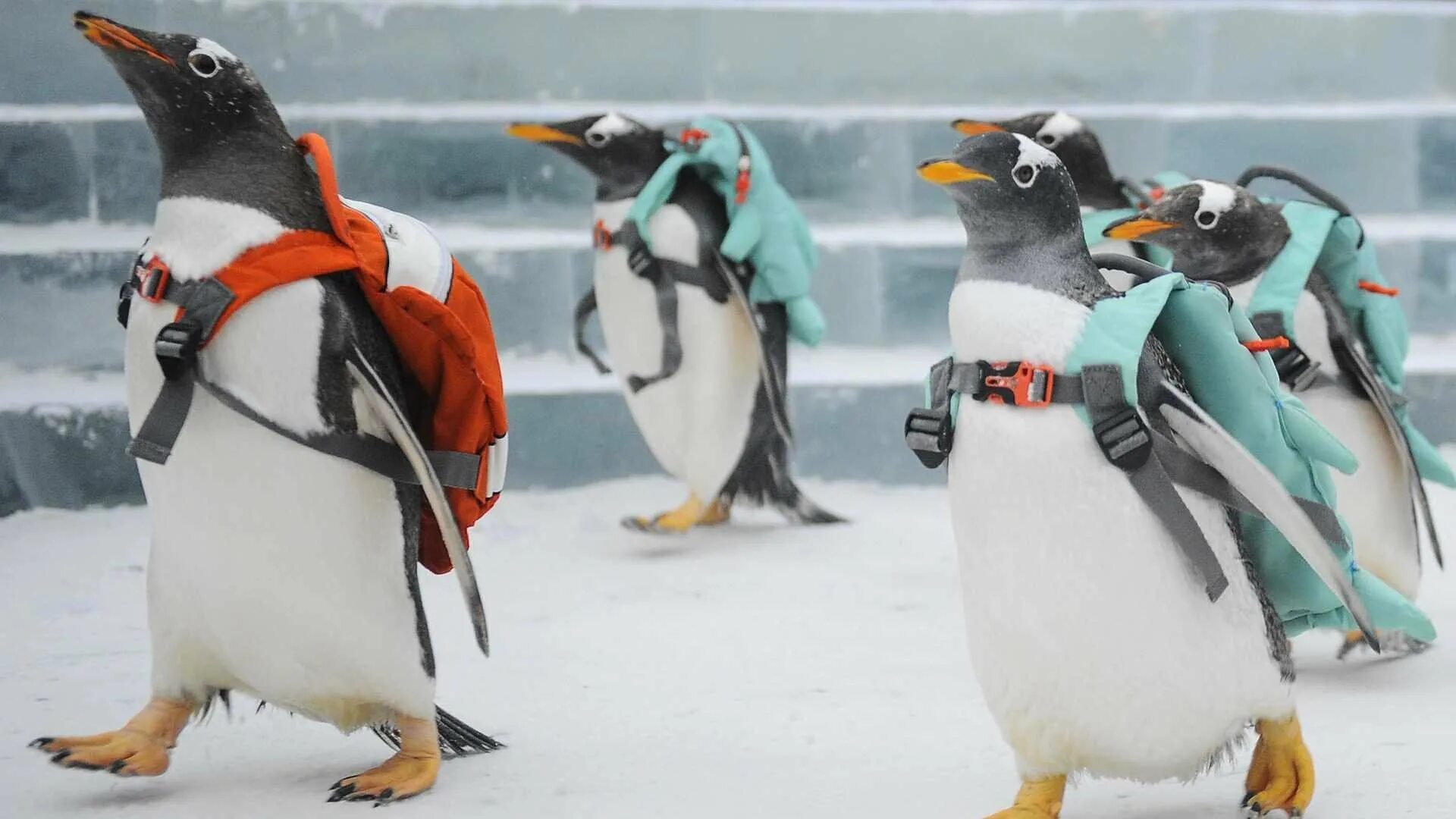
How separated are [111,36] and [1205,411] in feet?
3.56

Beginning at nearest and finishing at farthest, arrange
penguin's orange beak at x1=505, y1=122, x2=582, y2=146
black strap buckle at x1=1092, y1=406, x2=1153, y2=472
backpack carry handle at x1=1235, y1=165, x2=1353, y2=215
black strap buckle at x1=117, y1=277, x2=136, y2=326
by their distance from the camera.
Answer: black strap buckle at x1=1092, y1=406, x2=1153, y2=472 → black strap buckle at x1=117, y1=277, x2=136, y2=326 → backpack carry handle at x1=1235, y1=165, x2=1353, y2=215 → penguin's orange beak at x1=505, y1=122, x2=582, y2=146

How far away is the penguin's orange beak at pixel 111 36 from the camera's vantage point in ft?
5.15

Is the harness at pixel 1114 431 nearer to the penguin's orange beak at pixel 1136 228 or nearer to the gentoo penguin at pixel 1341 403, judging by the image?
the penguin's orange beak at pixel 1136 228

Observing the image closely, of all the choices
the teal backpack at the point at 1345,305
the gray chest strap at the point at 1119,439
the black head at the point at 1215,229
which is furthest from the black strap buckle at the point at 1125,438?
the teal backpack at the point at 1345,305

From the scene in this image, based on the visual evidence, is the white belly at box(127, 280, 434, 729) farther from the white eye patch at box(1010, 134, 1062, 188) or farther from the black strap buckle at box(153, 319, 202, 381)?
the white eye patch at box(1010, 134, 1062, 188)

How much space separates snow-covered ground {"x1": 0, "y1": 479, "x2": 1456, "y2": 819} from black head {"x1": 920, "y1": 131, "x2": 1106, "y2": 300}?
0.56 metres

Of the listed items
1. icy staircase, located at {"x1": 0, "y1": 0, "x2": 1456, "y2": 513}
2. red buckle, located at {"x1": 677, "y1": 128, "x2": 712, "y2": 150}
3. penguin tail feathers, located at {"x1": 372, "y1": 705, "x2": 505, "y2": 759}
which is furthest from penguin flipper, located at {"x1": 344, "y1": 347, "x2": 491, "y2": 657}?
icy staircase, located at {"x1": 0, "y1": 0, "x2": 1456, "y2": 513}

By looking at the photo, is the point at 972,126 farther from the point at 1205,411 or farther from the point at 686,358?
the point at 1205,411

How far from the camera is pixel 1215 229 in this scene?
6.35 feet

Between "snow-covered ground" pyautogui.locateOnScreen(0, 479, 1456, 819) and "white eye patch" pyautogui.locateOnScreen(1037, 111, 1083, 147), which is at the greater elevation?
"white eye patch" pyautogui.locateOnScreen(1037, 111, 1083, 147)

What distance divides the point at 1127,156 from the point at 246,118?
3.49 meters

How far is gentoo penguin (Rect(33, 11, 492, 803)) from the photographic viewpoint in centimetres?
157

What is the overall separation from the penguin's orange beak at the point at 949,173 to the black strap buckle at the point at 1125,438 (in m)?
0.24

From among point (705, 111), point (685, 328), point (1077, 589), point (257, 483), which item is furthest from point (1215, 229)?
point (705, 111)
